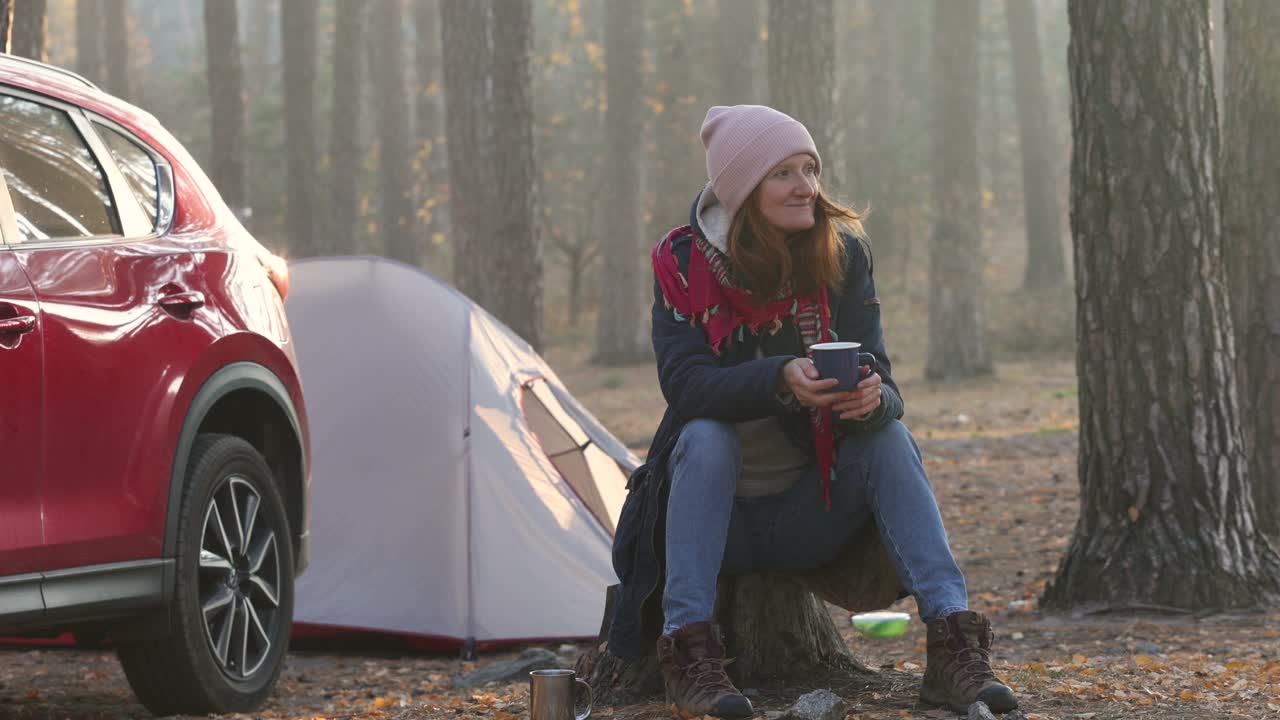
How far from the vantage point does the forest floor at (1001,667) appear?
166 inches

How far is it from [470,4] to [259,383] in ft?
23.1

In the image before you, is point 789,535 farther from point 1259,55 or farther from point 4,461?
point 1259,55

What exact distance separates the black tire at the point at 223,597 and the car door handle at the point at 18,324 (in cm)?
78

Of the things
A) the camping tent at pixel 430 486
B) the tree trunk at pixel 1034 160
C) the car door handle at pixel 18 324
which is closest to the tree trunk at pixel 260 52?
the tree trunk at pixel 1034 160

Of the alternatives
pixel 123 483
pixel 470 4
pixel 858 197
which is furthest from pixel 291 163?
pixel 123 483

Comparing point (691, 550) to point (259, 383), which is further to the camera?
point (259, 383)

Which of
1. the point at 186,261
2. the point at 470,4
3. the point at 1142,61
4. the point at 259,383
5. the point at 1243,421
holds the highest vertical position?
the point at 470,4

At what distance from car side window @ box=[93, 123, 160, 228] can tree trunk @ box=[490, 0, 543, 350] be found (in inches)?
243

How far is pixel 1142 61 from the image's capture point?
20.3 ft

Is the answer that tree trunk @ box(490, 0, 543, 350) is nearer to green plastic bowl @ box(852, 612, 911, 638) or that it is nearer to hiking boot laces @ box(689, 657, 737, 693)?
Answer: green plastic bowl @ box(852, 612, 911, 638)

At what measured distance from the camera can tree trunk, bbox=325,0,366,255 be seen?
20891mm

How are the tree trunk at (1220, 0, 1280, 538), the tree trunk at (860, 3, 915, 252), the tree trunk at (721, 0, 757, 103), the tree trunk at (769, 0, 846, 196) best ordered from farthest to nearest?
the tree trunk at (860, 3, 915, 252) → the tree trunk at (721, 0, 757, 103) → the tree trunk at (769, 0, 846, 196) → the tree trunk at (1220, 0, 1280, 538)

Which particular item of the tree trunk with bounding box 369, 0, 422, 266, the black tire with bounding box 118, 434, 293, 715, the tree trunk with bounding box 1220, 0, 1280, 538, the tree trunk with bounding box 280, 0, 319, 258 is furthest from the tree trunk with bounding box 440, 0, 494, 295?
the tree trunk with bounding box 369, 0, 422, 266

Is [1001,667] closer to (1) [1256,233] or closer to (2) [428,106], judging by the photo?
(1) [1256,233]
